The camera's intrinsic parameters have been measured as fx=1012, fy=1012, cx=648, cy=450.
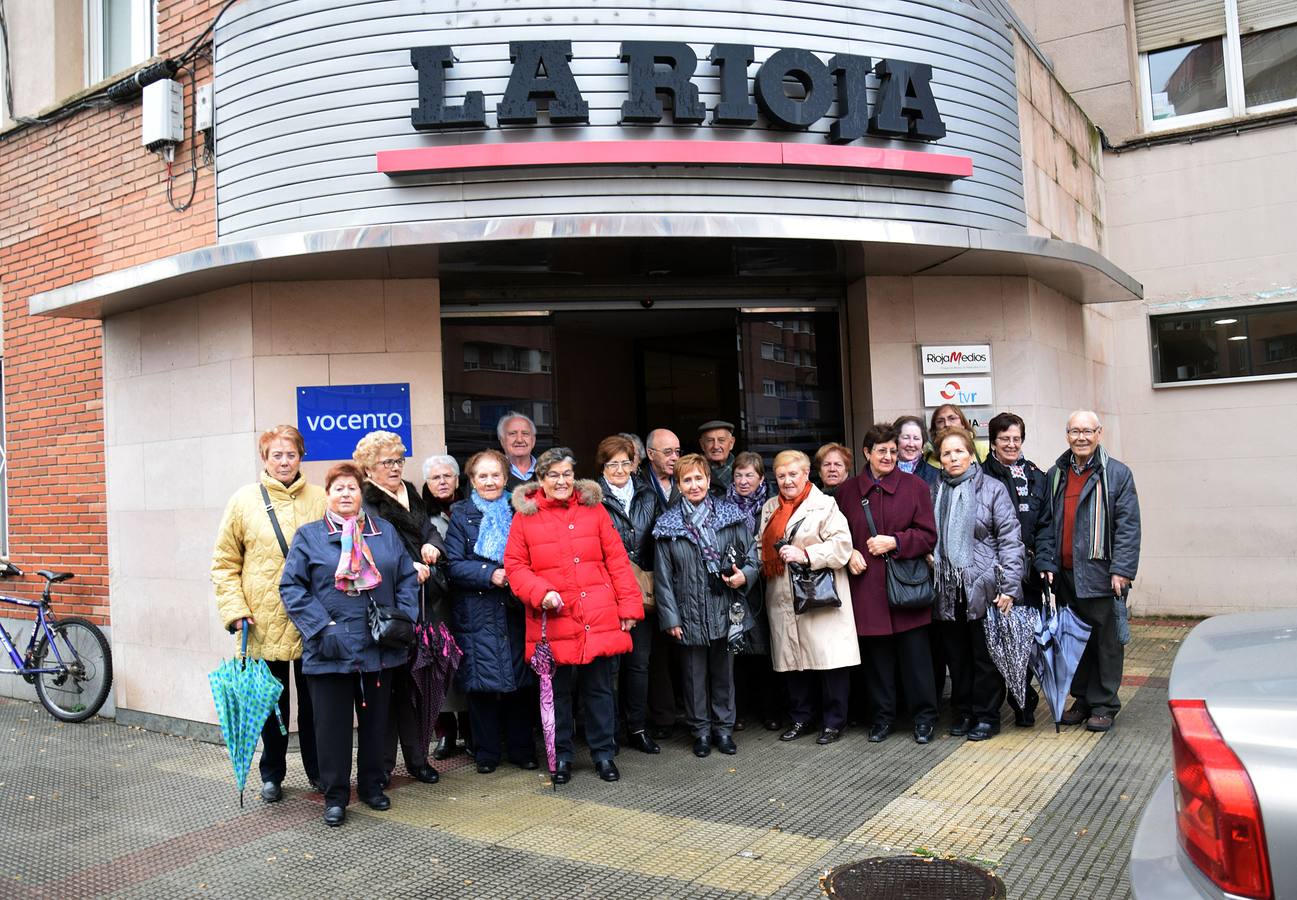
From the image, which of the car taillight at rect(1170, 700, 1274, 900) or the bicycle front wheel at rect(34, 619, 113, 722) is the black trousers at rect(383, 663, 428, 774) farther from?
the car taillight at rect(1170, 700, 1274, 900)

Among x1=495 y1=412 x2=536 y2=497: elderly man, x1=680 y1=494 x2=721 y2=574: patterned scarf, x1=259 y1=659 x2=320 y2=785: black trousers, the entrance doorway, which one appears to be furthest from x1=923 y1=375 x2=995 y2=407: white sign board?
x1=259 y1=659 x2=320 y2=785: black trousers

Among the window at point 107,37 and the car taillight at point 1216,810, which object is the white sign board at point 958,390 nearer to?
the car taillight at point 1216,810

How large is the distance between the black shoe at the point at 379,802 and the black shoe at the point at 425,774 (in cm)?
41

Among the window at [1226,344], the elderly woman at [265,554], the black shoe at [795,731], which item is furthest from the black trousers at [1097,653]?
the window at [1226,344]

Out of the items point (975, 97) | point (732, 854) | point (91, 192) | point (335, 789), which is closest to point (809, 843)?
point (732, 854)

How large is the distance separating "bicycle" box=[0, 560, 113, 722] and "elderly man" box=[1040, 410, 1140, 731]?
22.6 feet

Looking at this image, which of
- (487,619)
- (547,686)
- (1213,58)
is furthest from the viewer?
(1213,58)

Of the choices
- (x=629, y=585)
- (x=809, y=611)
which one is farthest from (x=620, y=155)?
(x=809, y=611)

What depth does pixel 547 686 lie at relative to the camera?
5.67 meters

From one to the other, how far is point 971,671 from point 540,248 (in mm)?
3897

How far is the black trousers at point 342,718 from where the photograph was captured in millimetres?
5043

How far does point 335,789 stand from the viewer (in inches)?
200

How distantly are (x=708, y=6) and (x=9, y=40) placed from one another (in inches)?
265

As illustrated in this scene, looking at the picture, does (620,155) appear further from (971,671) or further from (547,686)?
(971,671)
